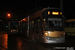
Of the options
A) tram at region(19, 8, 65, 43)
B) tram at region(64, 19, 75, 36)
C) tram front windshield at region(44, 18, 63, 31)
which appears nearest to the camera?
tram at region(19, 8, 65, 43)

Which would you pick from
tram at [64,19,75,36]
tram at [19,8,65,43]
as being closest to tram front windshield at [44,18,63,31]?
tram at [19,8,65,43]

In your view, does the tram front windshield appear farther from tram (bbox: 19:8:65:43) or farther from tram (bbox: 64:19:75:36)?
tram (bbox: 64:19:75:36)

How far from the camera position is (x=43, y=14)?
1344 cm

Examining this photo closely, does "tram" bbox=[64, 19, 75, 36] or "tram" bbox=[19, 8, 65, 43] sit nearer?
"tram" bbox=[19, 8, 65, 43]

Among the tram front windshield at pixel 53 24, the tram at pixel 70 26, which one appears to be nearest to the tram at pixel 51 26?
the tram front windshield at pixel 53 24

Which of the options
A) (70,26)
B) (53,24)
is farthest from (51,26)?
(70,26)

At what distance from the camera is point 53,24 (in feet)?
42.9

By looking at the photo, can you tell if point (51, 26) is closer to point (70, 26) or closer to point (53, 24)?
point (53, 24)

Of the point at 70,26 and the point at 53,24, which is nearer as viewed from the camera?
the point at 53,24

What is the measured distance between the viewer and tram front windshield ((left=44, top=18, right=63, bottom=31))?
13.0m

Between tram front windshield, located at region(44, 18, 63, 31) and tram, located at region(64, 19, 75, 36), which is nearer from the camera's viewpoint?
tram front windshield, located at region(44, 18, 63, 31)

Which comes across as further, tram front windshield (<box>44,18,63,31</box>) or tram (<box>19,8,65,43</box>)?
tram front windshield (<box>44,18,63,31</box>)

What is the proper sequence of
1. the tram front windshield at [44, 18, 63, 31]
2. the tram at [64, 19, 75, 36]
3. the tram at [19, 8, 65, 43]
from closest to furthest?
the tram at [19, 8, 65, 43]
the tram front windshield at [44, 18, 63, 31]
the tram at [64, 19, 75, 36]

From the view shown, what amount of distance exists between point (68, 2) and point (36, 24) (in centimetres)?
1881
